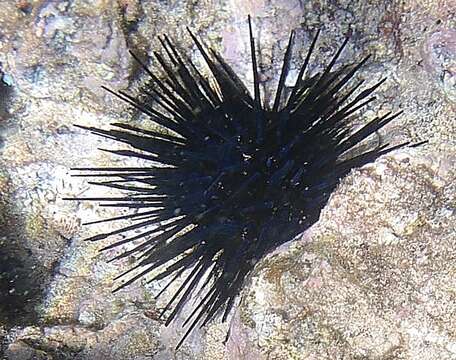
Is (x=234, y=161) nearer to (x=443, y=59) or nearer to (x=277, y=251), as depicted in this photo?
(x=277, y=251)

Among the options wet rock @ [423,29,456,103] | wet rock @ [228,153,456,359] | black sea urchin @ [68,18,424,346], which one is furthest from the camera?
black sea urchin @ [68,18,424,346]

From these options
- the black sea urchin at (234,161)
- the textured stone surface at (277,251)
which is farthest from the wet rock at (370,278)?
the black sea urchin at (234,161)

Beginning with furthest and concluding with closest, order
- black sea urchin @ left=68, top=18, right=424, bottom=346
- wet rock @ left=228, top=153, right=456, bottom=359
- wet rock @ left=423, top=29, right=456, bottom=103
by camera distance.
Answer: black sea urchin @ left=68, top=18, right=424, bottom=346
wet rock @ left=423, top=29, right=456, bottom=103
wet rock @ left=228, top=153, right=456, bottom=359

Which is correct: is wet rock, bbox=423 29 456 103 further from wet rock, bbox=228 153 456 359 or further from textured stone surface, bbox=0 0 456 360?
wet rock, bbox=228 153 456 359

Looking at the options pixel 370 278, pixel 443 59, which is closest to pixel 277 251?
pixel 370 278

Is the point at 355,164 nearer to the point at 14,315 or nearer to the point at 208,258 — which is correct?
the point at 208,258

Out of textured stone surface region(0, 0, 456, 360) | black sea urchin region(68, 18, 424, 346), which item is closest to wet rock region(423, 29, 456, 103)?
textured stone surface region(0, 0, 456, 360)

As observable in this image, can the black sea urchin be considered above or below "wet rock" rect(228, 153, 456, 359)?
above
